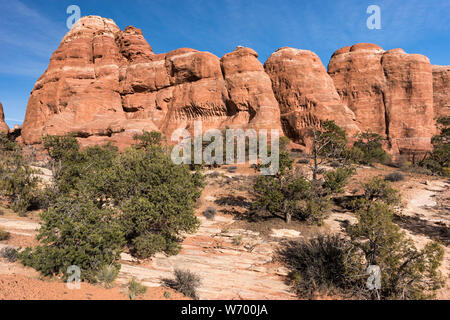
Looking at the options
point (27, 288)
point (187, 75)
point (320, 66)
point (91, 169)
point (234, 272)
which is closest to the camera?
point (27, 288)

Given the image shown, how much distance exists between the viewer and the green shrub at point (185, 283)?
6277mm

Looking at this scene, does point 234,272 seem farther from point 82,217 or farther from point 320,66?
point 320,66

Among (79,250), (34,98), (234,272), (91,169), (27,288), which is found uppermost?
(34,98)

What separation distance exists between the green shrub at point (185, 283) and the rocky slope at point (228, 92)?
2727 centimetres

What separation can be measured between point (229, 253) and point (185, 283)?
309 centimetres

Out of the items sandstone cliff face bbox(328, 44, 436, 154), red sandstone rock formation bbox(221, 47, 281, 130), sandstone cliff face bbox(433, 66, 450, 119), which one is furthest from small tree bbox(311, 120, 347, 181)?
sandstone cliff face bbox(433, 66, 450, 119)

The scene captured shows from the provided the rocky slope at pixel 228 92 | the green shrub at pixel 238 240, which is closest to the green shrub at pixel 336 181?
the green shrub at pixel 238 240

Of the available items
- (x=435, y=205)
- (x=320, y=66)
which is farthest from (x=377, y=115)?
(x=435, y=205)

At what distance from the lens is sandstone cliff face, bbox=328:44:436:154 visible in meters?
33.5

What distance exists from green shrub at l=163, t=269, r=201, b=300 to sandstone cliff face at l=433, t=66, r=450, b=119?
45.6 metres

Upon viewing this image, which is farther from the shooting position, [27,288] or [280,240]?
[280,240]

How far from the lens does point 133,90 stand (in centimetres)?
4175

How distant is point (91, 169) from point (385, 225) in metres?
15.9
